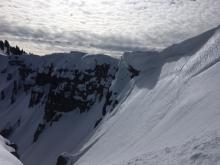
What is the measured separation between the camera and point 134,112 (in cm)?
3684

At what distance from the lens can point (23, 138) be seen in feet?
392

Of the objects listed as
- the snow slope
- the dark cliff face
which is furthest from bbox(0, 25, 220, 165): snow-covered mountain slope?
the dark cliff face

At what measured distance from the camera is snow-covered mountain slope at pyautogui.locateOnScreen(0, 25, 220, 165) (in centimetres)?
1838

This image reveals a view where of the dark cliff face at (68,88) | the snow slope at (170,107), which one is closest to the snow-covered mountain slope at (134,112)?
the snow slope at (170,107)

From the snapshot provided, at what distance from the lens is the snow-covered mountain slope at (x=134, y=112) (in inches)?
723

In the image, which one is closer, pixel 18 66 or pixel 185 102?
pixel 185 102

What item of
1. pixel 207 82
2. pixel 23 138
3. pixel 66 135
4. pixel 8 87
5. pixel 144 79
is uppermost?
pixel 207 82

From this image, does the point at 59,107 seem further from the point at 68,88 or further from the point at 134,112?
the point at 134,112

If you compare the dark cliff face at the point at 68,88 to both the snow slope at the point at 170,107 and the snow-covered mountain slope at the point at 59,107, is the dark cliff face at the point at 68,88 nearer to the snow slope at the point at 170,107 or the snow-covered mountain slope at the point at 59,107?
the snow-covered mountain slope at the point at 59,107

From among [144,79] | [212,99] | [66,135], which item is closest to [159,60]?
[144,79]

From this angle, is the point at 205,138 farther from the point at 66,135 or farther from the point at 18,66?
the point at 18,66

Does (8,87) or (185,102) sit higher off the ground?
(185,102)

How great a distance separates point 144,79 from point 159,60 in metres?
3.43

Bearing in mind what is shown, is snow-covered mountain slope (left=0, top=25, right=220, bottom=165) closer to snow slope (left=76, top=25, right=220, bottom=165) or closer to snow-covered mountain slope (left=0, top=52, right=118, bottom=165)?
snow slope (left=76, top=25, right=220, bottom=165)
